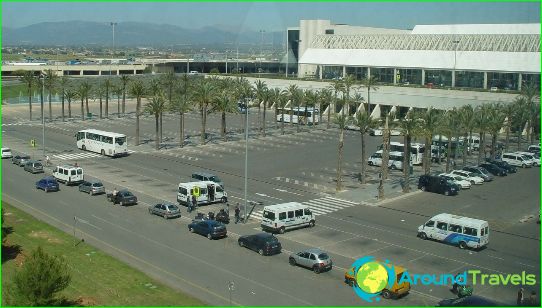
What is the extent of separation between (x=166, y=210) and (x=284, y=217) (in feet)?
20.6

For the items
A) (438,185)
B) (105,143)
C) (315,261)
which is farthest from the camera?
(105,143)

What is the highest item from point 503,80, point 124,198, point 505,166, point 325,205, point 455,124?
point 503,80

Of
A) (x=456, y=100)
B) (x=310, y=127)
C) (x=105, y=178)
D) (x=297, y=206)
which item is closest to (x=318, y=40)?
(x=310, y=127)

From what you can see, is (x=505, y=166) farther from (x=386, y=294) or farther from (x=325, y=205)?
(x=386, y=294)

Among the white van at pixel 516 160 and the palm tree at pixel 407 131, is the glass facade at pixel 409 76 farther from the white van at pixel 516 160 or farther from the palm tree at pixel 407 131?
the palm tree at pixel 407 131

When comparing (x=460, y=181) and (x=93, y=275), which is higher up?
(x=460, y=181)

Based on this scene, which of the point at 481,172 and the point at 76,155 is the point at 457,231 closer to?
the point at 481,172

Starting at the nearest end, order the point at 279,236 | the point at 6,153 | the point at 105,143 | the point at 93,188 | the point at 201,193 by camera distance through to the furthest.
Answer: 1. the point at 279,236
2. the point at 201,193
3. the point at 93,188
4. the point at 6,153
5. the point at 105,143

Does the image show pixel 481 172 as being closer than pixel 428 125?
No

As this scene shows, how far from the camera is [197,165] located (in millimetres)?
48156

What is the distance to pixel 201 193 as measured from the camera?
1374 inches

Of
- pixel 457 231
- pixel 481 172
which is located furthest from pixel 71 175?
pixel 481 172

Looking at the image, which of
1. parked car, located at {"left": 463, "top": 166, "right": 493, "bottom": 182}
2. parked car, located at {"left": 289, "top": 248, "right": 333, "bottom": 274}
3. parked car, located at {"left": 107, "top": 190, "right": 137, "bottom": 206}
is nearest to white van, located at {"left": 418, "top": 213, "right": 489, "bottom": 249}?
parked car, located at {"left": 289, "top": 248, "right": 333, "bottom": 274}

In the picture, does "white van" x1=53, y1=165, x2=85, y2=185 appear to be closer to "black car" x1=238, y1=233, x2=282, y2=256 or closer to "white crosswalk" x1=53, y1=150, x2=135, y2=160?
"white crosswalk" x1=53, y1=150, x2=135, y2=160
